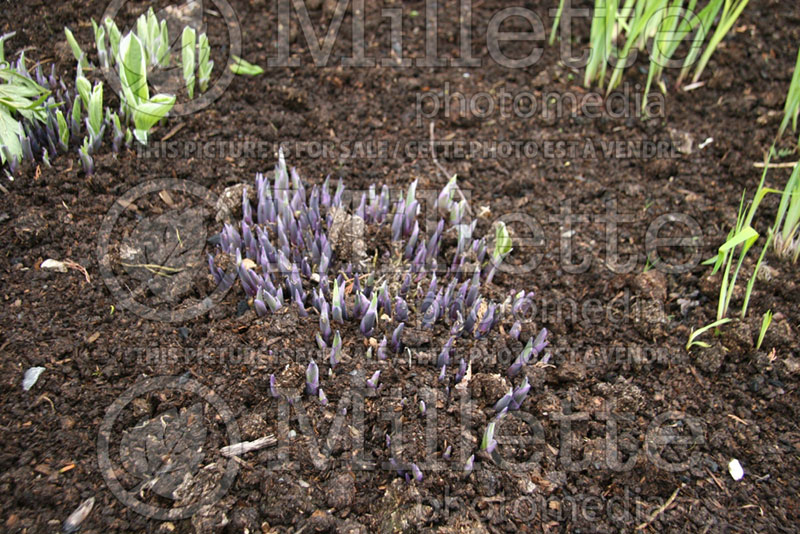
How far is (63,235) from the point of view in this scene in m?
2.36

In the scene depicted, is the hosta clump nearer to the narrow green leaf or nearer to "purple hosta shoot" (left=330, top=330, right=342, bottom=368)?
"purple hosta shoot" (left=330, top=330, right=342, bottom=368)

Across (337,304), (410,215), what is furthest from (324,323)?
(410,215)

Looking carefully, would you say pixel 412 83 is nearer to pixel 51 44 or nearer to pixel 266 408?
pixel 51 44

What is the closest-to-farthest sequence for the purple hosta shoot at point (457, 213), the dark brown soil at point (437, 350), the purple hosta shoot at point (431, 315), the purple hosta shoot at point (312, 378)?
the dark brown soil at point (437, 350) < the purple hosta shoot at point (312, 378) < the purple hosta shoot at point (431, 315) < the purple hosta shoot at point (457, 213)

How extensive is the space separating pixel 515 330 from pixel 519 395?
0.29 metres

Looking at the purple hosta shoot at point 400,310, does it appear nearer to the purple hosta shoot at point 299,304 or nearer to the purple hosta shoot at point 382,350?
the purple hosta shoot at point 382,350

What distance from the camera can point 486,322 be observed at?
2262 mm

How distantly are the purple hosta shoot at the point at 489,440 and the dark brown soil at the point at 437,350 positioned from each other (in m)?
0.04

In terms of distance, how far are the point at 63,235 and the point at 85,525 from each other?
1170mm

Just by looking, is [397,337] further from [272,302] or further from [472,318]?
[272,302]

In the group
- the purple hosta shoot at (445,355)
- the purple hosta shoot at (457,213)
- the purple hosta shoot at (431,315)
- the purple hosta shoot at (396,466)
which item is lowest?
the purple hosta shoot at (396,466)

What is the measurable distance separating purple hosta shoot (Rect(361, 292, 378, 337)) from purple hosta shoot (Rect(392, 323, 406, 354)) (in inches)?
3.5

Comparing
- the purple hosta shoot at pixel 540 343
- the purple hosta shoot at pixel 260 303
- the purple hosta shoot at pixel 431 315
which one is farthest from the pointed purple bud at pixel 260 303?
the purple hosta shoot at pixel 540 343

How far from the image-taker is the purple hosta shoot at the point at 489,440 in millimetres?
1943
